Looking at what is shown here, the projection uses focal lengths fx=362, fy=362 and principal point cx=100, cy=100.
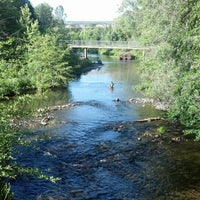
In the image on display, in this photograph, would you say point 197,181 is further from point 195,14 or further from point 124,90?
point 124,90

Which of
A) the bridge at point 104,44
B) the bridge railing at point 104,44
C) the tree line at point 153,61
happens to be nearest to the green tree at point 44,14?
the bridge at point 104,44

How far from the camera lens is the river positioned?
19656 mm

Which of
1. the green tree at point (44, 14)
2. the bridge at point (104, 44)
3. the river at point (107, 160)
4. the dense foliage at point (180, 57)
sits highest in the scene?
the green tree at point (44, 14)

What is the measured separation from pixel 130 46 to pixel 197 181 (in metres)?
63.8

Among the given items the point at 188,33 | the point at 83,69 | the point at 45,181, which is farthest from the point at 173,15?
the point at 83,69

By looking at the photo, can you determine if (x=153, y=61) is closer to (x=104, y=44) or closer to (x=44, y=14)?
(x=104, y=44)

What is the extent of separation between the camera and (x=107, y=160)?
24.1m

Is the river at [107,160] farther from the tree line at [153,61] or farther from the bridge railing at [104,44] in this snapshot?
the bridge railing at [104,44]

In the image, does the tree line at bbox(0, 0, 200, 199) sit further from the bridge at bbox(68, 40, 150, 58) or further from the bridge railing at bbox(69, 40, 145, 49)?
the bridge at bbox(68, 40, 150, 58)

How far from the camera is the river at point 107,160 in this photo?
19.7m

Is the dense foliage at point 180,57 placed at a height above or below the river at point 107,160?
above

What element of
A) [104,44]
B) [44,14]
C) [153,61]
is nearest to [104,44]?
[104,44]

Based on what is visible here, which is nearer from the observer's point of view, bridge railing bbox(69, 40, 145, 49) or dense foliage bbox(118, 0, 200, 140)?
dense foliage bbox(118, 0, 200, 140)

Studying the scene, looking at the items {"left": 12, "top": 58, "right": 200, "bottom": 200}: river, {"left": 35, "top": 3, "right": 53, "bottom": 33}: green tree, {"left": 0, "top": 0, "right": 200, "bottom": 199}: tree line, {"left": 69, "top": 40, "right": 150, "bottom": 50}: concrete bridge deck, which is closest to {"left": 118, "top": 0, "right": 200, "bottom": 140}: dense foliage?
{"left": 0, "top": 0, "right": 200, "bottom": 199}: tree line
